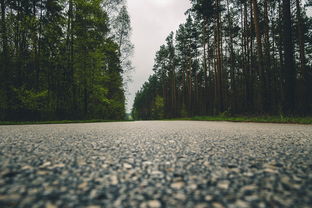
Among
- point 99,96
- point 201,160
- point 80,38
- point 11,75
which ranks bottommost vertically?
Result: point 201,160

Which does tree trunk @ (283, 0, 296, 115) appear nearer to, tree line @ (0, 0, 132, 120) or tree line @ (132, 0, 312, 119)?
tree line @ (132, 0, 312, 119)

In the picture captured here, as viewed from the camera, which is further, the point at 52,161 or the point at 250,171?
the point at 52,161

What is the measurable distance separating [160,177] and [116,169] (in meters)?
0.35

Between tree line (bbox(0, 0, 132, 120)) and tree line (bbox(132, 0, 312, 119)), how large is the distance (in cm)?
1061

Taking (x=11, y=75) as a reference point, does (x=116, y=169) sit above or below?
below

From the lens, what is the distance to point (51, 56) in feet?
41.4

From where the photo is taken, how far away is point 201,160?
1402 mm

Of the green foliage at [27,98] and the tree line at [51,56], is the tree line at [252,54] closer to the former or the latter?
the tree line at [51,56]

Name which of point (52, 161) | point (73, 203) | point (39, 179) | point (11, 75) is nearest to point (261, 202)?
point (73, 203)

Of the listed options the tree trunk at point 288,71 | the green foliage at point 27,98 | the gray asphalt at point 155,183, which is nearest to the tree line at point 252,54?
the tree trunk at point 288,71

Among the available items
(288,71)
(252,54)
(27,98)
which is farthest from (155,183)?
(252,54)

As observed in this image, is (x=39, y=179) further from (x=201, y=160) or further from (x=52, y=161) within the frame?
(x=201, y=160)

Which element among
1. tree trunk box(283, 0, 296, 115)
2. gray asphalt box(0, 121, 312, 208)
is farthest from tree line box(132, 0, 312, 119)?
gray asphalt box(0, 121, 312, 208)

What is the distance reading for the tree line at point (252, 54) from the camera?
344 inches
